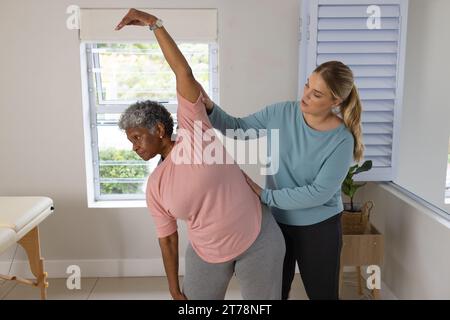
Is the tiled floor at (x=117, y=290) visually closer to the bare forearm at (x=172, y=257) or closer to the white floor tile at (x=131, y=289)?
A: the white floor tile at (x=131, y=289)

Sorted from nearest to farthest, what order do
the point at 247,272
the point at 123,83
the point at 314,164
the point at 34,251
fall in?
the point at 247,272, the point at 314,164, the point at 34,251, the point at 123,83

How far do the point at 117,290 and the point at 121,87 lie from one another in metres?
1.29

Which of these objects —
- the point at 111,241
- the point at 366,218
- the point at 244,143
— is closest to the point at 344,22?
the point at 244,143

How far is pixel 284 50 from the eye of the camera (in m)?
2.84

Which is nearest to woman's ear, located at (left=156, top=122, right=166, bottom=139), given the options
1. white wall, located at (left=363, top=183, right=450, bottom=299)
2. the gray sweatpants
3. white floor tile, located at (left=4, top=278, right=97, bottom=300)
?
the gray sweatpants

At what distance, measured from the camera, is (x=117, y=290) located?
293 centimetres

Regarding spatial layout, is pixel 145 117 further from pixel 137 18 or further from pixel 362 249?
pixel 362 249

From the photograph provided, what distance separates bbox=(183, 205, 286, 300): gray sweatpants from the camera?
58.1 inches

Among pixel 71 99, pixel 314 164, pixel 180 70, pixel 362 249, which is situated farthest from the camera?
pixel 71 99

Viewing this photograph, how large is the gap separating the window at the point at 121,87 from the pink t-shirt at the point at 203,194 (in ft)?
5.41

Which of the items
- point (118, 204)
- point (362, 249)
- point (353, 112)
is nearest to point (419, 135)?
point (362, 249)

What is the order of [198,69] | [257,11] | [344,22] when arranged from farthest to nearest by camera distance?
[198,69] → [257,11] → [344,22]
